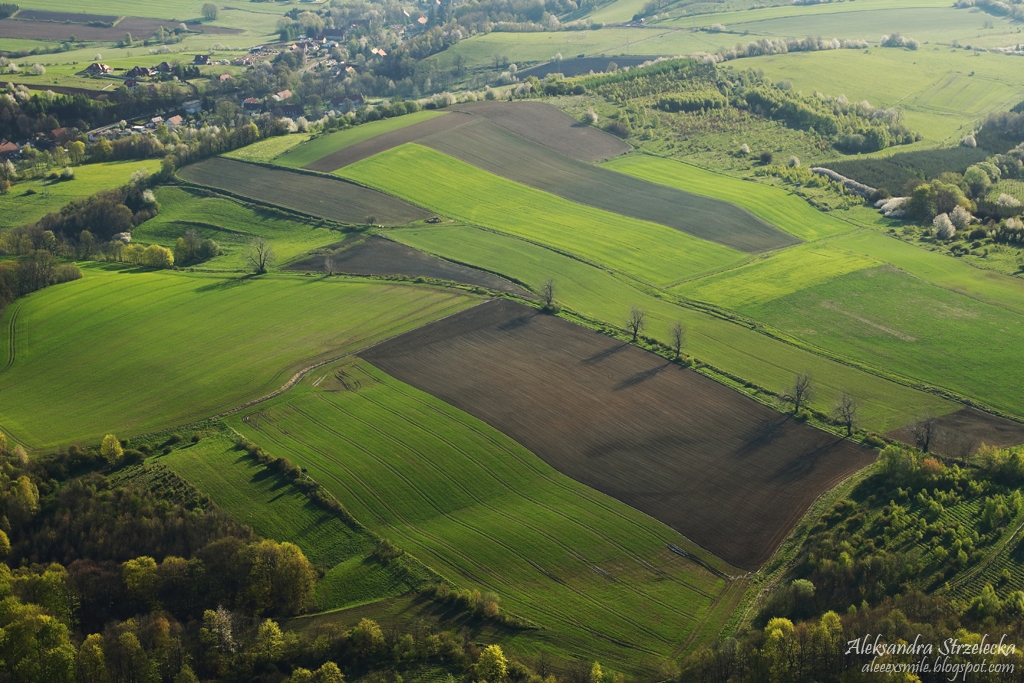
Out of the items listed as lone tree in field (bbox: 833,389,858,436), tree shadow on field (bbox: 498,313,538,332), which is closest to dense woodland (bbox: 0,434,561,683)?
lone tree in field (bbox: 833,389,858,436)

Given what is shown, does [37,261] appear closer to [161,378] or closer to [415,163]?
[161,378]

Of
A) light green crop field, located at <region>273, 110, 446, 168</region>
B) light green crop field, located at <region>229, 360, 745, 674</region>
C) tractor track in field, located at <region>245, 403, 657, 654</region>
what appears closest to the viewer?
tractor track in field, located at <region>245, 403, 657, 654</region>

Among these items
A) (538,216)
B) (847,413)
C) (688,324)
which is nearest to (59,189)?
(538,216)

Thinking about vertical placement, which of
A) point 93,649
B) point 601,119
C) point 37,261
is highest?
point 601,119

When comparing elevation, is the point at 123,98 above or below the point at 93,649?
above

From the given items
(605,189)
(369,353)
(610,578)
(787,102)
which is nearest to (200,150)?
(605,189)

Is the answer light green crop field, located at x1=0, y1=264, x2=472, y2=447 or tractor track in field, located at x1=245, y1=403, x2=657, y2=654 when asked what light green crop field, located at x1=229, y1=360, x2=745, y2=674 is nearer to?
tractor track in field, located at x1=245, y1=403, x2=657, y2=654
